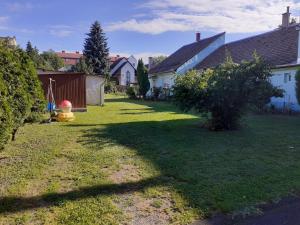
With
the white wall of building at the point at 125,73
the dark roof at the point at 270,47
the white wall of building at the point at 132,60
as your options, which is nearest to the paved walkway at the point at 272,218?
the dark roof at the point at 270,47

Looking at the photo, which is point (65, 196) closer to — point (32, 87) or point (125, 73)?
point (32, 87)

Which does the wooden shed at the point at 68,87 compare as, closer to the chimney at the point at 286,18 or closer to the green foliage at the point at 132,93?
the chimney at the point at 286,18

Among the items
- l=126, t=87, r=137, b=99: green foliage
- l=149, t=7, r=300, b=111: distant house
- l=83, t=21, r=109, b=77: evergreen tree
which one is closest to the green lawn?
l=149, t=7, r=300, b=111: distant house

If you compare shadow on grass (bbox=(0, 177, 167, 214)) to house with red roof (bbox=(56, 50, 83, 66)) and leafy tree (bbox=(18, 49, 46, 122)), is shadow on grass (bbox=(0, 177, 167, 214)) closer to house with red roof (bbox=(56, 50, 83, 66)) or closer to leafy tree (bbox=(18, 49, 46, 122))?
leafy tree (bbox=(18, 49, 46, 122))

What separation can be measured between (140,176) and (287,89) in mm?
14381

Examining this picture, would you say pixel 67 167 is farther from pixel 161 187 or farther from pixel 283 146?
pixel 283 146

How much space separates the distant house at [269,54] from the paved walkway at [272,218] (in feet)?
25.1

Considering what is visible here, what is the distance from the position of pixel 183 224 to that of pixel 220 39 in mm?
29689

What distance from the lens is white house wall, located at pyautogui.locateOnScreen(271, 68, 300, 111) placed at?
1726 cm

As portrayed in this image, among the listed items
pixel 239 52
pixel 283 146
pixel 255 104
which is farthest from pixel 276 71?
pixel 283 146

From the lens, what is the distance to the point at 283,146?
8.25 meters

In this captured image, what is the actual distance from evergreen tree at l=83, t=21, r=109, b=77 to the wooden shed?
1270 inches

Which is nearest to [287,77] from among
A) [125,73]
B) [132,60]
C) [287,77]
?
[287,77]

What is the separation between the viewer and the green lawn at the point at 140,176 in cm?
429
